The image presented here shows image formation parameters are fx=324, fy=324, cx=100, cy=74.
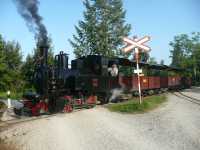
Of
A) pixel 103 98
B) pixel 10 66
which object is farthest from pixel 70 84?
pixel 10 66

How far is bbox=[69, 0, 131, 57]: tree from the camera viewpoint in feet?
162

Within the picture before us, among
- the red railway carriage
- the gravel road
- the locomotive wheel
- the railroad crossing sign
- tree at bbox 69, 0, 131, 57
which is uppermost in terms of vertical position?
tree at bbox 69, 0, 131, 57

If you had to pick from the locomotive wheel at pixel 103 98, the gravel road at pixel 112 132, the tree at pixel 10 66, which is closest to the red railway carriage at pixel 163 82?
the locomotive wheel at pixel 103 98

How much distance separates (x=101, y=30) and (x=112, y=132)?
40815 millimetres

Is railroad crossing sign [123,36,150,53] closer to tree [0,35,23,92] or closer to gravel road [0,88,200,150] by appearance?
gravel road [0,88,200,150]

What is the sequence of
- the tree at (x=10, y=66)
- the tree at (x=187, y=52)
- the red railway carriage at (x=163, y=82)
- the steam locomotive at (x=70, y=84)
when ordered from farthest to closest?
the tree at (x=187, y=52)
the tree at (x=10, y=66)
the red railway carriage at (x=163, y=82)
the steam locomotive at (x=70, y=84)

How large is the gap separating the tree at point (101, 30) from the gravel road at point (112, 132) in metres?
36.9

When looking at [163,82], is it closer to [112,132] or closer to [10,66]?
[112,132]

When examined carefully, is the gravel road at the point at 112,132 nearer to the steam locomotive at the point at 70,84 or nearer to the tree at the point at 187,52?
the steam locomotive at the point at 70,84

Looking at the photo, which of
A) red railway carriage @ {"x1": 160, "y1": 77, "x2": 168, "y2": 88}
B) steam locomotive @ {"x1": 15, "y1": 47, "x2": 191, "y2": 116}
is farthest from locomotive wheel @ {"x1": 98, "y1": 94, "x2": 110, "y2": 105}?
red railway carriage @ {"x1": 160, "y1": 77, "x2": 168, "y2": 88}

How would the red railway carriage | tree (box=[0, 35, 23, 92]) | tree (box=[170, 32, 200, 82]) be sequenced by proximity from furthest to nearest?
tree (box=[170, 32, 200, 82]), tree (box=[0, 35, 23, 92]), the red railway carriage

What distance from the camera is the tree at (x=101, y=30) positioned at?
49.5 metres

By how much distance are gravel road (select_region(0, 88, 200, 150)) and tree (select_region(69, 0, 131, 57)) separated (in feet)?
121

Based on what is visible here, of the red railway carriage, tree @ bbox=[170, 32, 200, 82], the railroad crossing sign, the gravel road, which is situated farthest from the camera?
tree @ bbox=[170, 32, 200, 82]
